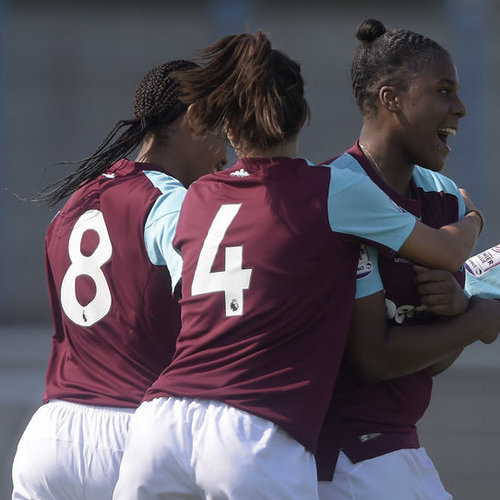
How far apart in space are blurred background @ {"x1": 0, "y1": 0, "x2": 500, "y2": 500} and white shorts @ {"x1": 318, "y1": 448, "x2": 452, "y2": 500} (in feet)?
25.8

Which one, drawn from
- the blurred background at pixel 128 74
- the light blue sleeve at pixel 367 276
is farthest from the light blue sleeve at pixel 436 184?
the blurred background at pixel 128 74

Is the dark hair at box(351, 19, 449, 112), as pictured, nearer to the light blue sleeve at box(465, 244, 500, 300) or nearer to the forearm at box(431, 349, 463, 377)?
the light blue sleeve at box(465, 244, 500, 300)

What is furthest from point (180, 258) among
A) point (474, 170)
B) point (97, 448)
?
point (474, 170)

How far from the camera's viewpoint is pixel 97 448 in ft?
9.86

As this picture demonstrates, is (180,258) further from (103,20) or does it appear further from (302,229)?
(103,20)

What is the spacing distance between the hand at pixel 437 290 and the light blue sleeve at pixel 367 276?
111 mm

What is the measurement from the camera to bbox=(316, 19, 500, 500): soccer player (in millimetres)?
2564

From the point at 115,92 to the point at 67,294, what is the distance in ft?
25.4

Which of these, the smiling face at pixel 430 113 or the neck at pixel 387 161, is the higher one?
the smiling face at pixel 430 113

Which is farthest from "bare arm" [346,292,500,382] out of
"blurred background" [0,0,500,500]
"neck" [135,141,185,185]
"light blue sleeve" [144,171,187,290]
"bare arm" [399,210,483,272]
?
"blurred background" [0,0,500,500]

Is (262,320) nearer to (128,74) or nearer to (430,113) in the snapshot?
(430,113)

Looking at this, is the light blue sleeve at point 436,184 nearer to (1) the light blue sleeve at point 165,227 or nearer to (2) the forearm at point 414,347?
(2) the forearm at point 414,347

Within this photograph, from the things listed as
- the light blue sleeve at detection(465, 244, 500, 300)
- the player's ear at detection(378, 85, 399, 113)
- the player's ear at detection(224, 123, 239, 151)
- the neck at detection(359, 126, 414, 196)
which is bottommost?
the light blue sleeve at detection(465, 244, 500, 300)

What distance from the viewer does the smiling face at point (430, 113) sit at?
2.74 meters
